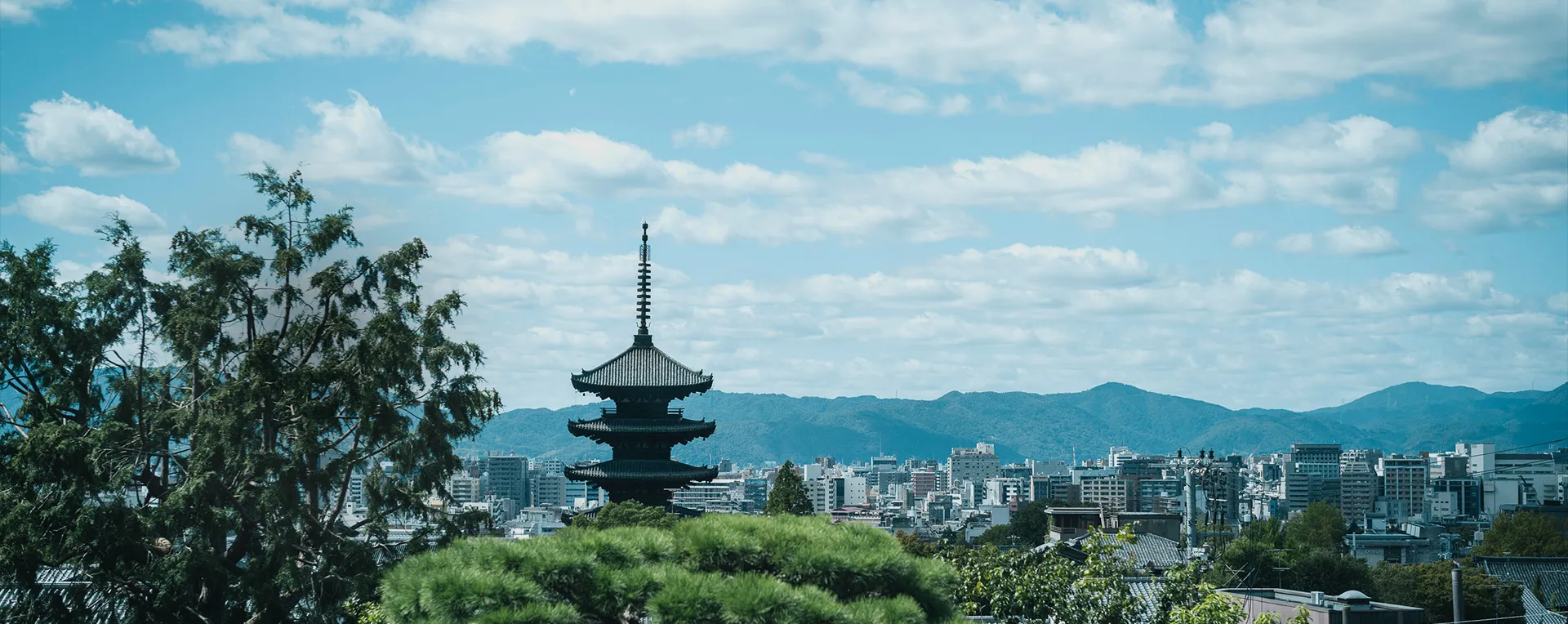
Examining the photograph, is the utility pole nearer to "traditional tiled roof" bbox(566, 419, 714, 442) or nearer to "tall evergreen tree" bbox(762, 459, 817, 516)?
"tall evergreen tree" bbox(762, 459, 817, 516)

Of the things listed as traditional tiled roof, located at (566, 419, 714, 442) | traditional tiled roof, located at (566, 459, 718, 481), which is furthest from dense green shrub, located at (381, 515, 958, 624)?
traditional tiled roof, located at (566, 459, 718, 481)

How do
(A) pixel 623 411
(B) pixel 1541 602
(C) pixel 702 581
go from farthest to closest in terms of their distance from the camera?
(A) pixel 623 411, (B) pixel 1541 602, (C) pixel 702 581

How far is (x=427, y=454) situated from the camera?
2334 cm

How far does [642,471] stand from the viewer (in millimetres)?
51281

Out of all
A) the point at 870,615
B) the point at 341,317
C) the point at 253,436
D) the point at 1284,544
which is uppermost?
the point at 341,317

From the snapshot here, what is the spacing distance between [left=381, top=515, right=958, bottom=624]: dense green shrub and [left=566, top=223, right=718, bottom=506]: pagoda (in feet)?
123

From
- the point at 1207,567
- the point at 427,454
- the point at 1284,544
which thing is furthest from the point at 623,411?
the point at 1284,544

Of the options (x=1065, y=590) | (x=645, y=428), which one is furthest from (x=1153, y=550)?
(x=1065, y=590)

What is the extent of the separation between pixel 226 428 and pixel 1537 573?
47.2 metres

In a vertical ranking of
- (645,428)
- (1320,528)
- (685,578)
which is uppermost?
(645,428)

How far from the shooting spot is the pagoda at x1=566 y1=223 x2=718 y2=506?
51.2m

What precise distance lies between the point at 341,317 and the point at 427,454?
262 centimetres

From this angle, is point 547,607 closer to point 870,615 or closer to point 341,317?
point 870,615

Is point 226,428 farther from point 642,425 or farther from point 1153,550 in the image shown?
point 1153,550
